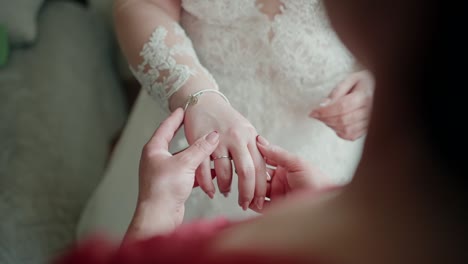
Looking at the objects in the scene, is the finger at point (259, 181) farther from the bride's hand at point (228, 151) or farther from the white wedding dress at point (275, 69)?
the white wedding dress at point (275, 69)

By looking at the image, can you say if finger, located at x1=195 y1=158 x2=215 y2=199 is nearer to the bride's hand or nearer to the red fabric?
the bride's hand

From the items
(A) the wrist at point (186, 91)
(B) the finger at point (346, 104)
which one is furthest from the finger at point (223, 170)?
(B) the finger at point (346, 104)

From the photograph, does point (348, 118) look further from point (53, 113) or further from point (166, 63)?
point (53, 113)

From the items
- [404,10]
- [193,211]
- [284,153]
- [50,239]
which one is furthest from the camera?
[50,239]

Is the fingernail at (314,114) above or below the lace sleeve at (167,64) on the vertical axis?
below

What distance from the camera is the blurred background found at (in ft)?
3.82

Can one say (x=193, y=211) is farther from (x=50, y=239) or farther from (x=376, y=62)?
(x=376, y=62)

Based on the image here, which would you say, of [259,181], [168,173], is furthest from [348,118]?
[168,173]

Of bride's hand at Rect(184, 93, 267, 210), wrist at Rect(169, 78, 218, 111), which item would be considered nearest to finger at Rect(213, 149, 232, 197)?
bride's hand at Rect(184, 93, 267, 210)

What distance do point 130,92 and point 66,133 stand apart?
0.42 metres

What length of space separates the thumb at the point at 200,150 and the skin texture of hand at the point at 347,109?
0.80 feet

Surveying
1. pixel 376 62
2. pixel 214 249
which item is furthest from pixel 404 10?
pixel 214 249

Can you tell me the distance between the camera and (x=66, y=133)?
1.35 metres

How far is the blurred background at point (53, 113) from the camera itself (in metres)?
1.16
